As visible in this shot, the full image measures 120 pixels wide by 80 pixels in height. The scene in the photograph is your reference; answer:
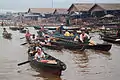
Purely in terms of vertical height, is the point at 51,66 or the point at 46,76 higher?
the point at 51,66

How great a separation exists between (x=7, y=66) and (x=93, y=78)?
6.28 meters

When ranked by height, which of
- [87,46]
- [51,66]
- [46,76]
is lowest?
[46,76]

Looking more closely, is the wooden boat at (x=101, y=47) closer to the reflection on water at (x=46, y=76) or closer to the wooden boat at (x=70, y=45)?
the wooden boat at (x=70, y=45)

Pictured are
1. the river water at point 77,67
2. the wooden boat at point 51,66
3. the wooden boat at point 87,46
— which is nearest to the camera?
the wooden boat at point 51,66

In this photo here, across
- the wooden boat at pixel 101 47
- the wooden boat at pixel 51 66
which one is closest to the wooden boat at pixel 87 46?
the wooden boat at pixel 101 47

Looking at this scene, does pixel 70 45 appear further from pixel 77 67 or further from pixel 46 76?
pixel 46 76

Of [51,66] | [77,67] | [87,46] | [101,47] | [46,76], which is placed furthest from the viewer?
[87,46]

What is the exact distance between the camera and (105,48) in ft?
77.0

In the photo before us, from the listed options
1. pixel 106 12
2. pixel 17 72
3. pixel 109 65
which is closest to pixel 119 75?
pixel 109 65

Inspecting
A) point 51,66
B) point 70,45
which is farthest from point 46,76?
point 70,45

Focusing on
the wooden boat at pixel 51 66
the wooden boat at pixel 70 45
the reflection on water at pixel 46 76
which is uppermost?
the wooden boat at pixel 51 66

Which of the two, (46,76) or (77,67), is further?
(77,67)

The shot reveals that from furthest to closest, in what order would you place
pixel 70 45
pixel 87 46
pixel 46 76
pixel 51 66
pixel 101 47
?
pixel 70 45 → pixel 87 46 → pixel 101 47 → pixel 46 76 → pixel 51 66

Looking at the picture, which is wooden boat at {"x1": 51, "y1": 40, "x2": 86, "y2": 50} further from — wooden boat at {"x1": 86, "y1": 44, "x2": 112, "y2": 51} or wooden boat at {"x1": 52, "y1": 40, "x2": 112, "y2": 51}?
wooden boat at {"x1": 86, "y1": 44, "x2": 112, "y2": 51}
